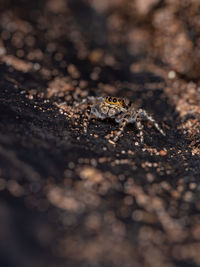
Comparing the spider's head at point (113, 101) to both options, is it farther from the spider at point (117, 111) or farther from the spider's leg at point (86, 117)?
the spider's leg at point (86, 117)

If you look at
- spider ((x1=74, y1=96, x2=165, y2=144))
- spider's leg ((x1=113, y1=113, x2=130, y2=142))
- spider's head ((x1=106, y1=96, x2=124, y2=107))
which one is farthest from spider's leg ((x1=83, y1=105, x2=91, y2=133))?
spider's leg ((x1=113, y1=113, x2=130, y2=142))

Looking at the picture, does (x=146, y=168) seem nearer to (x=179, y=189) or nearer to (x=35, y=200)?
(x=179, y=189)

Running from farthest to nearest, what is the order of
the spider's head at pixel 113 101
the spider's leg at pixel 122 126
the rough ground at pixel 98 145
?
the spider's head at pixel 113 101
the spider's leg at pixel 122 126
the rough ground at pixel 98 145

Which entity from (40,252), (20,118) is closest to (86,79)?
(20,118)

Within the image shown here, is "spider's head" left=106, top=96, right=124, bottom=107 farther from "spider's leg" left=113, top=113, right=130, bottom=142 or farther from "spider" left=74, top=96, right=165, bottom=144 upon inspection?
A: "spider's leg" left=113, top=113, right=130, bottom=142

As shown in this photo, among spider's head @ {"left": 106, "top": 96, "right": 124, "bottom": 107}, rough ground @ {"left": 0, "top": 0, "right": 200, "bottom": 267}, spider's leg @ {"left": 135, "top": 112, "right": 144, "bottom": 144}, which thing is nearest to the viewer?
rough ground @ {"left": 0, "top": 0, "right": 200, "bottom": 267}

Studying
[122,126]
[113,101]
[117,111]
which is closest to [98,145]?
[122,126]

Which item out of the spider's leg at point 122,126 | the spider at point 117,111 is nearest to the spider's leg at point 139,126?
the spider at point 117,111

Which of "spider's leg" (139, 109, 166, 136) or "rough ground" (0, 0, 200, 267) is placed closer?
"rough ground" (0, 0, 200, 267)

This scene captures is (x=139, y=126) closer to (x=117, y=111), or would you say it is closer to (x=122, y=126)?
(x=122, y=126)
